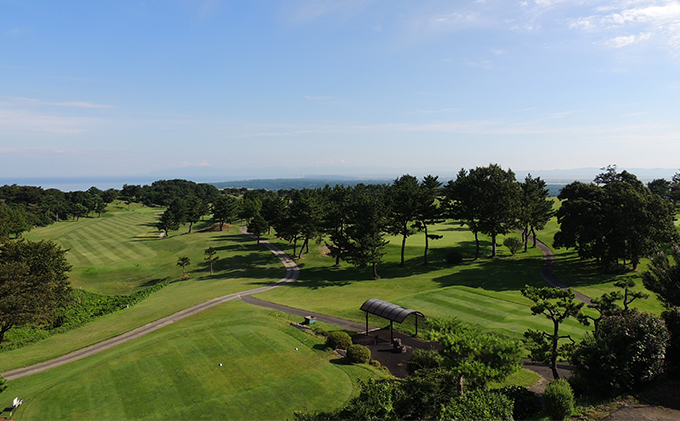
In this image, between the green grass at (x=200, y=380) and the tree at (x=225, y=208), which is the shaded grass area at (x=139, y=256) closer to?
the tree at (x=225, y=208)

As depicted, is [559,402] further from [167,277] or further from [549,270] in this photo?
[167,277]

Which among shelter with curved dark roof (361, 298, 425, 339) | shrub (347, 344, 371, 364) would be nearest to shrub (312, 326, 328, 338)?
shelter with curved dark roof (361, 298, 425, 339)

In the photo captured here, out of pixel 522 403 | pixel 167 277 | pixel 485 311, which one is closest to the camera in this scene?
pixel 522 403

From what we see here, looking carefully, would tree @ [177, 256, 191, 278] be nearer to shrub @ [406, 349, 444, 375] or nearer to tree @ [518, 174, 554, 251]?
shrub @ [406, 349, 444, 375]

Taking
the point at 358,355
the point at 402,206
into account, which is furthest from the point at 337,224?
the point at 358,355

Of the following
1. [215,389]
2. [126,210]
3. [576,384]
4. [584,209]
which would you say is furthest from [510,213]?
[126,210]

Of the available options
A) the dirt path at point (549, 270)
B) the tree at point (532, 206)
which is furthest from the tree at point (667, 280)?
the tree at point (532, 206)
